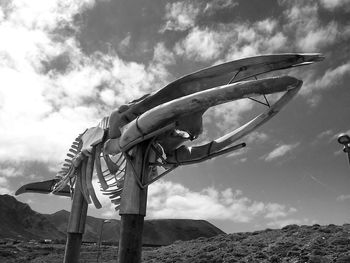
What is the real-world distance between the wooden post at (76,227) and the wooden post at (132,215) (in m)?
5.62

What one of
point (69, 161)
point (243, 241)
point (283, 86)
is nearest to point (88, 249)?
point (243, 241)

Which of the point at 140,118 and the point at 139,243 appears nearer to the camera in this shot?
the point at 139,243

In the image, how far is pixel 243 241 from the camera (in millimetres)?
32750

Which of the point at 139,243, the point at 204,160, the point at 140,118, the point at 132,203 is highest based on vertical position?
the point at 140,118

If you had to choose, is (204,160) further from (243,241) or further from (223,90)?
(243,241)

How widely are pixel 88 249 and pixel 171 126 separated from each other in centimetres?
4569

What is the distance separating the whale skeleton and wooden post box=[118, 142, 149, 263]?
0.18 meters

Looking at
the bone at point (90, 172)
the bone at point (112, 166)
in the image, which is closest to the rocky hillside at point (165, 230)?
the bone at point (90, 172)

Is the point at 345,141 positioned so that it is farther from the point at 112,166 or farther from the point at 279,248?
the point at 279,248

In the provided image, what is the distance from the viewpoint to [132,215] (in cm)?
1100

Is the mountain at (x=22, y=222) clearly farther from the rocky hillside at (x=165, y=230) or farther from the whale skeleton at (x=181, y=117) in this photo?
the whale skeleton at (x=181, y=117)

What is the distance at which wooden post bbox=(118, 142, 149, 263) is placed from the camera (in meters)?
10.6

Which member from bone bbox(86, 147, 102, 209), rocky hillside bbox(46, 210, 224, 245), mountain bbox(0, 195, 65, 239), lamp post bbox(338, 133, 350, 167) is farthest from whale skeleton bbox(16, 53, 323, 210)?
rocky hillside bbox(46, 210, 224, 245)

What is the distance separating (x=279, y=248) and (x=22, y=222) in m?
130
